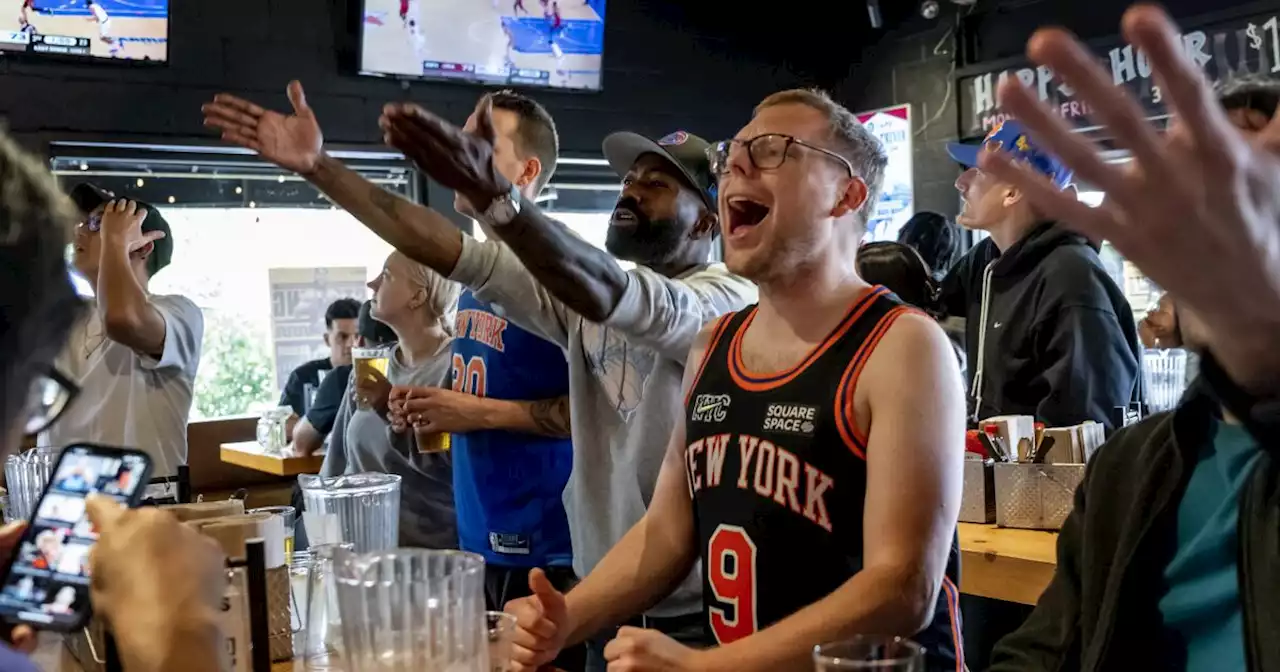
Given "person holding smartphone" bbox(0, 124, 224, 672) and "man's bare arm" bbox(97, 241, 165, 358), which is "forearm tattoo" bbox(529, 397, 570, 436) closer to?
"man's bare arm" bbox(97, 241, 165, 358)

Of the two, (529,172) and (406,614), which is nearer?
(406,614)

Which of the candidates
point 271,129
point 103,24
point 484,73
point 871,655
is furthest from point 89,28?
point 871,655

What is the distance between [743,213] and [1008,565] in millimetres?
994

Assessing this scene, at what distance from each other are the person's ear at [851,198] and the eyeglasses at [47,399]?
1.09m

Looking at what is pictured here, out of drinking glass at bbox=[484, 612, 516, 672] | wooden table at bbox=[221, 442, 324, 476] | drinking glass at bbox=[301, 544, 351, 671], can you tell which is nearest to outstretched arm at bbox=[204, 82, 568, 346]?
drinking glass at bbox=[301, 544, 351, 671]

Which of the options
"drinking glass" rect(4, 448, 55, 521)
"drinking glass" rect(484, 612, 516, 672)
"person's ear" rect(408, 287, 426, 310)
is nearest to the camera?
"drinking glass" rect(484, 612, 516, 672)

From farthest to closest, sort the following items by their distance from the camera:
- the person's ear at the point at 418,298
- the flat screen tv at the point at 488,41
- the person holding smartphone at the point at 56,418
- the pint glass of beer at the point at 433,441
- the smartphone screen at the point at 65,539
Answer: the flat screen tv at the point at 488,41 < the person's ear at the point at 418,298 < the pint glass of beer at the point at 433,441 < the smartphone screen at the point at 65,539 < the person holding smartphone at the point at 56,418

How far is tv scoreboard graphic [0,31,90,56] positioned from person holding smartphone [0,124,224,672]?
13.5 feet

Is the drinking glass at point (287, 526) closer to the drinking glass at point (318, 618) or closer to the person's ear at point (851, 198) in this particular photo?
the drinking glass at point (318, 618)

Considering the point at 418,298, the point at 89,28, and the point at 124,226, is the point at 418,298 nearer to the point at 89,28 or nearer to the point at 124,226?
the point at 124,226

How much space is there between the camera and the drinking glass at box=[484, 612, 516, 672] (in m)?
1.24

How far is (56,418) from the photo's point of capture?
1.02 metres

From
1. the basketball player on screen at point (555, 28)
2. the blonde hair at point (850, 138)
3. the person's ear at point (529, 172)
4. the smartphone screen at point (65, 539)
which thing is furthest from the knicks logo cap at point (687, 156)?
the basketball player on screen at point (555, 28)

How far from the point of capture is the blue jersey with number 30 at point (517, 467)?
250 cm
